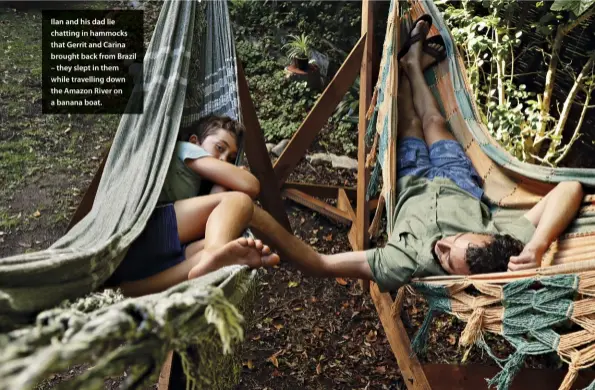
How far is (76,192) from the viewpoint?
2.82 metres

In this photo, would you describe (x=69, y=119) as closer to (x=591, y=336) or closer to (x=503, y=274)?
(x=503, y=274)

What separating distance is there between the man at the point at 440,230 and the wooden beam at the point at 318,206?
0.70 m

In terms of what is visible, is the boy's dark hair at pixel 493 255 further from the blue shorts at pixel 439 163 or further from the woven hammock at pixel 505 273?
the blue shorts at pixel 439 163

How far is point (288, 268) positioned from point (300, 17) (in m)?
2.23

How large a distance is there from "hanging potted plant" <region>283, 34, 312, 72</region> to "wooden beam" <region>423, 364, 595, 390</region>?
248cm

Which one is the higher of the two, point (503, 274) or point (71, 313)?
point (71, 313)

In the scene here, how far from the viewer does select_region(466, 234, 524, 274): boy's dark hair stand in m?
1.55

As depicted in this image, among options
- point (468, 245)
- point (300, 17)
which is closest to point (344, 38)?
point (300, 17)

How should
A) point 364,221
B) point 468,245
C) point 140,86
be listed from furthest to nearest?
point 364,221 < point 140,86 < point 468,245

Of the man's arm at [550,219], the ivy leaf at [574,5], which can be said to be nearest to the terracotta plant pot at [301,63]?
the ivy leaf at [574,5]

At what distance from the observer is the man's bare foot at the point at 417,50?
2.33m

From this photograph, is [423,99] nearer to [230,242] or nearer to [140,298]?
[230,242]

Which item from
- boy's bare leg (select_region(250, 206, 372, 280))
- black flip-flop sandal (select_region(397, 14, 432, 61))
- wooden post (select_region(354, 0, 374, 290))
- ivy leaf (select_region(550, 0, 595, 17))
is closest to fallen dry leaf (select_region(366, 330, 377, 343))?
wooden post (select_region(354, 0, 374, 290))

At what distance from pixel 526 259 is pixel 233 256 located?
2.77 feet
